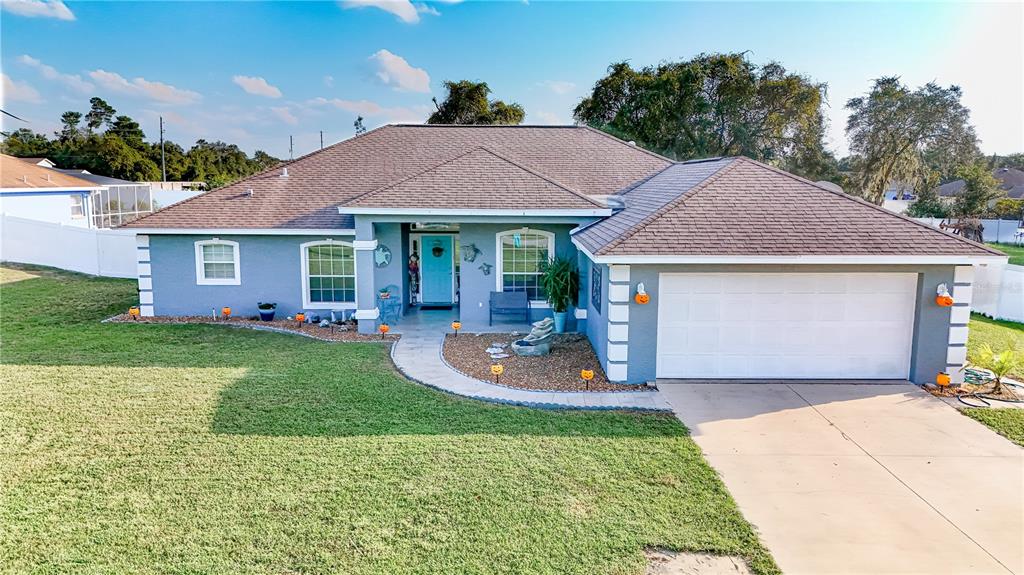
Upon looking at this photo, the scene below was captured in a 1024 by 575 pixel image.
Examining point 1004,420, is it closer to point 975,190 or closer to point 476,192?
point 476,192

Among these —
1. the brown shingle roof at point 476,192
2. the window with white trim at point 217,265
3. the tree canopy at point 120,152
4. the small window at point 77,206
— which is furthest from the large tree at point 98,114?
the brown shingle roof at point 476,192

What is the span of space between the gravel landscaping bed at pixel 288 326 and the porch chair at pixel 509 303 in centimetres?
248

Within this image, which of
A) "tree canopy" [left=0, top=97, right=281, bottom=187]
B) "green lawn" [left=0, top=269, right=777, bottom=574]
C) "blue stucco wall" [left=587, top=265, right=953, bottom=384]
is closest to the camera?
"green lawn" [left=0, top=269, right=777, bottom=574]

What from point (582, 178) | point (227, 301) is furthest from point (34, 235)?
point (582, 178)

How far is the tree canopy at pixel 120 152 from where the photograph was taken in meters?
52.4

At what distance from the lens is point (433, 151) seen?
18.2 m

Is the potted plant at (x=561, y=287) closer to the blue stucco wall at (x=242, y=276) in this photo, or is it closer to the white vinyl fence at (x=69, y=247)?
the blue stucco wall at (x=242, y=276)

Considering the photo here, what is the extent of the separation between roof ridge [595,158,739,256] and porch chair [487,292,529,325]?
444 centimetres

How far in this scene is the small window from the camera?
107 feet

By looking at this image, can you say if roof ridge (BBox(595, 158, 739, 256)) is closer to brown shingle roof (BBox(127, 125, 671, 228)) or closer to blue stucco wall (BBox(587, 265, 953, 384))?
blue stucco wall (BBox(587, 265, 953, 384))

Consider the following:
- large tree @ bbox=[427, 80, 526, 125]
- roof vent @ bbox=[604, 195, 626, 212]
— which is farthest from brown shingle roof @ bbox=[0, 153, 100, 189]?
roof vent @ bbox=[604, 195, 626, 212]

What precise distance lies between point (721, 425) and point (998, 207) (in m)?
45.5

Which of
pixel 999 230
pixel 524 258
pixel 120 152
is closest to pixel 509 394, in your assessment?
pixel 524 258

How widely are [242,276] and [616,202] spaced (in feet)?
31.8
